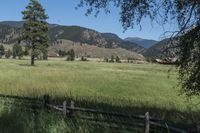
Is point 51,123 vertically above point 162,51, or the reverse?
point 162,51

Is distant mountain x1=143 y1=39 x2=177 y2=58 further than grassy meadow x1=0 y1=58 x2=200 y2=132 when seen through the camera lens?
No

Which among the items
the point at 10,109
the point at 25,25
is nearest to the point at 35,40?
the point at 25,25

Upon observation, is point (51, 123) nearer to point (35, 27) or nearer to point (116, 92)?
point (116, 92)

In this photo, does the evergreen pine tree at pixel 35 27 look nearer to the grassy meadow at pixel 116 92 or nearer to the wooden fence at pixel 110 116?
the grassy meadow at pixel 116 92

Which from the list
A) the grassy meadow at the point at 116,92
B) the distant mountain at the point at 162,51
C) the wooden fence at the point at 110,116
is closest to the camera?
the wooden fence at the point at 110,116

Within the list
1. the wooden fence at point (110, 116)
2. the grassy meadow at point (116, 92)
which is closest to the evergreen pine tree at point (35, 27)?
the grassy meadow at point (116, 92)

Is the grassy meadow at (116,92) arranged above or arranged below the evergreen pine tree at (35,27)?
below

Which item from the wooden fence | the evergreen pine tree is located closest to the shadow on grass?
the wooden fence

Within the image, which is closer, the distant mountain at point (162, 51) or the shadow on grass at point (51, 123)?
the shadow on grass at point (51, 123)

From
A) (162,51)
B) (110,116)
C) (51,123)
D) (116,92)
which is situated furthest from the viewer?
(116,92)

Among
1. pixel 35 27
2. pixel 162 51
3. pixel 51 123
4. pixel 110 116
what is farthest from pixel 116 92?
pixel 35 27

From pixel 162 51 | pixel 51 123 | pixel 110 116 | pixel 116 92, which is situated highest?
pixel 162 51

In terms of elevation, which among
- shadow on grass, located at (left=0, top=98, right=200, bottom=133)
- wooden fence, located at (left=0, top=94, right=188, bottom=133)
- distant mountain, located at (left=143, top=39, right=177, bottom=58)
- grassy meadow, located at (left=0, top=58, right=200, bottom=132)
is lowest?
grassy meadow, located at (left=0, top=58, right=200, bottom=132)

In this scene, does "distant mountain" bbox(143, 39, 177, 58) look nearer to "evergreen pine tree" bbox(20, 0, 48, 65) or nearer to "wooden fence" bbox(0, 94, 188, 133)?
"wooden fence" bbox(0, 94, 188, 133)
